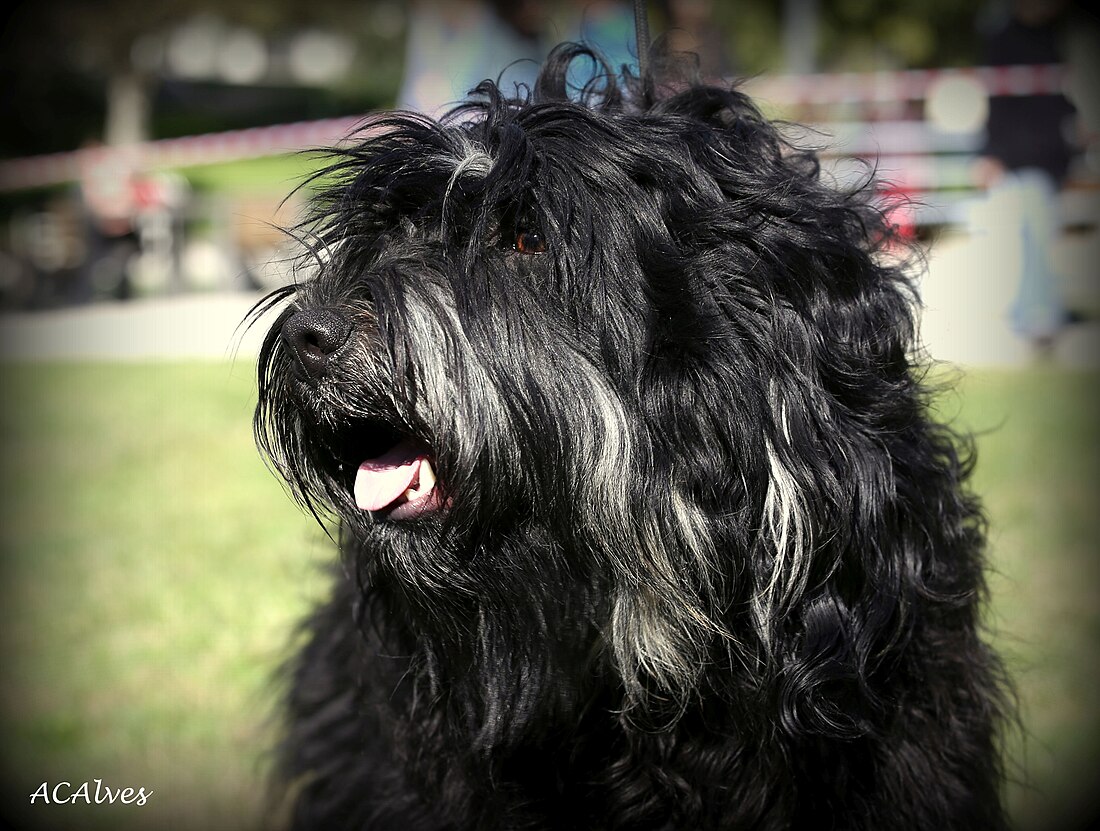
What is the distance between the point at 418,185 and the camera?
5.76ft

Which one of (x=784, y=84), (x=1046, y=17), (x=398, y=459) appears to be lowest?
(x=398, y=459)

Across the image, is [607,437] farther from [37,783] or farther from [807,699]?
[37,783]

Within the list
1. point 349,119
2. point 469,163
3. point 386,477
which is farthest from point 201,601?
point 349,119

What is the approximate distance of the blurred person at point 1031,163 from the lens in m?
7.89

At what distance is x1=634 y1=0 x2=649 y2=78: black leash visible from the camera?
2.16 metres

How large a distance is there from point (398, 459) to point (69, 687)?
7.39 feet

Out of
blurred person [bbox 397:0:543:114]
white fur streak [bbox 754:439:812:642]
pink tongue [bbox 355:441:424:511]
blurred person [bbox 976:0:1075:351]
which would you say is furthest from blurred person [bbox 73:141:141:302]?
white fur streak [bbox 754:439:812:642]

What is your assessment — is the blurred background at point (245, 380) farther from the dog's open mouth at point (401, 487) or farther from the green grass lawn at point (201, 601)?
the dog's open mouth at point (401, 487)

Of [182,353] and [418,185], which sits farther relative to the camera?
[182,353]

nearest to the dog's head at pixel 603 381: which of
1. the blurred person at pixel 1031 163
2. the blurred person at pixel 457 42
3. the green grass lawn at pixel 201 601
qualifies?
the green grass lawn at pixel 201 601

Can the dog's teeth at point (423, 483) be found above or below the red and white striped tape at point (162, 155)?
below

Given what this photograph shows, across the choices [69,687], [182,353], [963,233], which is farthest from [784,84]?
[69,687]

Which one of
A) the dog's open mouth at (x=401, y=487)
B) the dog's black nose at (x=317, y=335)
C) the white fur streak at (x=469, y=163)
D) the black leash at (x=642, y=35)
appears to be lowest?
the dog's open mouth at (x=401, y=487)

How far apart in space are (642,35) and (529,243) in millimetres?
761
